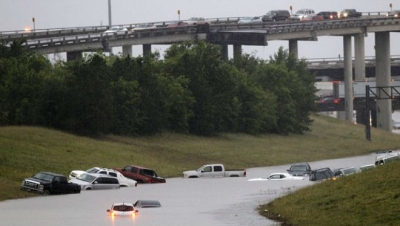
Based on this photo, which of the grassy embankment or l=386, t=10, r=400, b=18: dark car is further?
l=386, t=10, r=400, b=18: dark car

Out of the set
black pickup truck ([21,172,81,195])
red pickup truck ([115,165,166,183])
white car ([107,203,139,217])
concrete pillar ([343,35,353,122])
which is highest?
white car ([107,203,139,217])

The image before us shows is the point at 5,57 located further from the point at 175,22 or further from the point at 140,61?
the point at 175,22

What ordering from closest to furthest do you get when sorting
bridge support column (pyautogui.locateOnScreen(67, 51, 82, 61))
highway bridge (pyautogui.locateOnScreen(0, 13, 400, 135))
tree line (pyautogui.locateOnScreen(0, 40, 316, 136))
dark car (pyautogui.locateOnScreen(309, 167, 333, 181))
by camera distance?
dark car (pyautogui.locateOnScreen(309, 167, 333, 181)), tree line (pyautogui.locateOnScreen(0, 40, 316, 136)), bridge support column (pyautogui.locateOnScreen(67, 51, 82, 61)), highway bridge (pyautogui.locateOnScreen(0, 13, 400, 135))

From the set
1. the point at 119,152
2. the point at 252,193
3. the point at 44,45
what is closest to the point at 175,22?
the point at 44,45

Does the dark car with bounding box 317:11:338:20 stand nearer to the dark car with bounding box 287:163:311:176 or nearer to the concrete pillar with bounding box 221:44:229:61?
the concrete pillar with bounding box 221:44:229:61

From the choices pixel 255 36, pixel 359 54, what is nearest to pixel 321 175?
pixel 255 36

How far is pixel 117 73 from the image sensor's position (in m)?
116

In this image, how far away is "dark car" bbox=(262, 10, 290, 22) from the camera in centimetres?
18801

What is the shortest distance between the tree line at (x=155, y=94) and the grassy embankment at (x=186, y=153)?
2035mm

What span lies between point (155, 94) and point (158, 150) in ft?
41.2

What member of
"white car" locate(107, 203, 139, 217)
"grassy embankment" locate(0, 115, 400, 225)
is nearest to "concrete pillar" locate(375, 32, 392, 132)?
"grassy embankment" locate(0, 115, 400, 225)

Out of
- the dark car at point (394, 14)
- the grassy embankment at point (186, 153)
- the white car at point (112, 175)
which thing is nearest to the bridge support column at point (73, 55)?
the grassy embankment at point (186, 153)

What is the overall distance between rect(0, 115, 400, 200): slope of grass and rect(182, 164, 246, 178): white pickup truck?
2.24 metres

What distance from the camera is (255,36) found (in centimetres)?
15600
